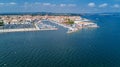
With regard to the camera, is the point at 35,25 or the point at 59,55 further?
the point at 35,25

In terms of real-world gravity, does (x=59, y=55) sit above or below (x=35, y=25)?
below

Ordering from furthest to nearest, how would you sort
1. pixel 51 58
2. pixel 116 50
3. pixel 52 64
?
pixel 116 50 < pixel 51 58 < pixel 52 64

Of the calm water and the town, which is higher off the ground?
the town

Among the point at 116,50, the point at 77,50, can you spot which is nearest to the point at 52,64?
the point at 77,50

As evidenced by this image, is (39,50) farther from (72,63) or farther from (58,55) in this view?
(72,63)

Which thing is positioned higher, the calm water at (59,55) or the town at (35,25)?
the town at (35,25)

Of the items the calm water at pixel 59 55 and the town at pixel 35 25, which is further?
the town at pixel 35 25

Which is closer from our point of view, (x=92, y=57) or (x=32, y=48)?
(x=92, y=57)

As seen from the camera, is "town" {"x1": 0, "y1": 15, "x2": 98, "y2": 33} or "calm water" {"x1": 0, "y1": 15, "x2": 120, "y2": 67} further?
"town" {"x1": 0, "y1": 15, "x2": 98, "y2": 33}

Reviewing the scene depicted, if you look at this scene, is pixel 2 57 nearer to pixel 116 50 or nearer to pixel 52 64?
pixel 52 64

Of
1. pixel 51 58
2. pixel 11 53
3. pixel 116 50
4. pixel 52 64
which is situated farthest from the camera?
pixel 116 50
